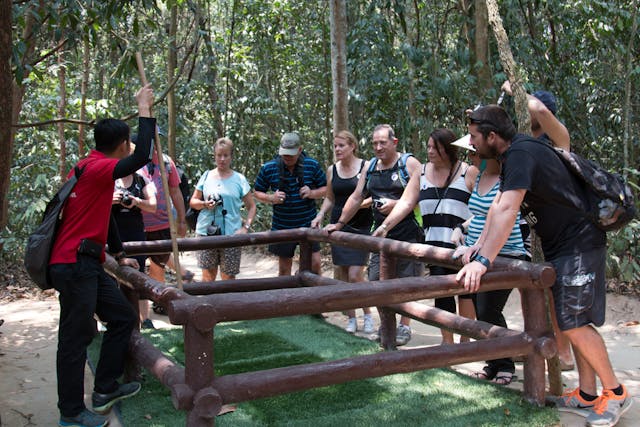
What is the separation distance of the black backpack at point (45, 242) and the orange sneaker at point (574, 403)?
3034 millimetres

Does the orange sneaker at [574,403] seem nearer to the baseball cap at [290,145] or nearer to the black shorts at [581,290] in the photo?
the black shorts at [581,290]

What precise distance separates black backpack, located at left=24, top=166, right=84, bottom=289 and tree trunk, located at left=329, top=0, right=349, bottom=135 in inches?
159

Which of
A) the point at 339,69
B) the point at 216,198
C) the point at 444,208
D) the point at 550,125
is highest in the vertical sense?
the point at 339,69

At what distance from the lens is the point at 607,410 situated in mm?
3590

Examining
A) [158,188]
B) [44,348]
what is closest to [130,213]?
[158,188]

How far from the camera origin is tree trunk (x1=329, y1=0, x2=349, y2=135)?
7.43 metres

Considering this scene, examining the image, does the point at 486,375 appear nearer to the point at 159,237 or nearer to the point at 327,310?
the point at 327,310

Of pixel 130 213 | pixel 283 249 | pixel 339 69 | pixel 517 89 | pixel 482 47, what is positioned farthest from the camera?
pixel 482 47

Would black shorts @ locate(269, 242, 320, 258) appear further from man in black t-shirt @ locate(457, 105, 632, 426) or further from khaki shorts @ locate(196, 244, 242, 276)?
man in black t-shirt @ locate(457, 105, 632, 426)

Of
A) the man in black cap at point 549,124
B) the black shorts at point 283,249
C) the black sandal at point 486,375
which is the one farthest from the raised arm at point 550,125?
the black shorts at point 283,249

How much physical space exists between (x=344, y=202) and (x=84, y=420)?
317 centimetres

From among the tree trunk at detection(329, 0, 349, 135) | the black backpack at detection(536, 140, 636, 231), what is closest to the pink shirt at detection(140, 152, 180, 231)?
the tree trunk at detection(329, 0, 349, 135)

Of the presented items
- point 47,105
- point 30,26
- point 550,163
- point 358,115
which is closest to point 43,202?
point 47,105

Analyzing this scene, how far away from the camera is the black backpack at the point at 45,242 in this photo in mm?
3764
